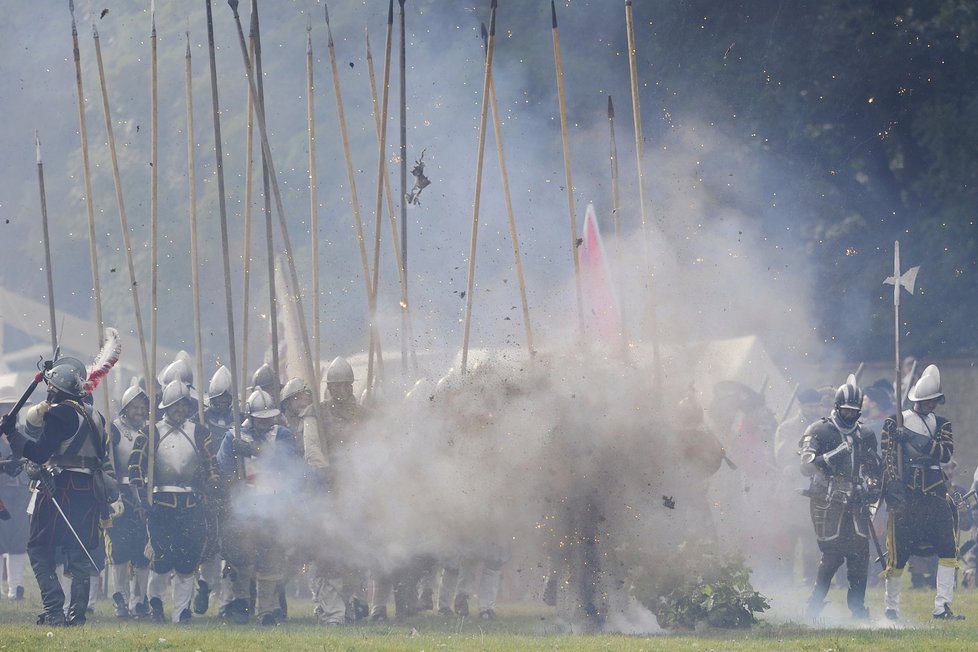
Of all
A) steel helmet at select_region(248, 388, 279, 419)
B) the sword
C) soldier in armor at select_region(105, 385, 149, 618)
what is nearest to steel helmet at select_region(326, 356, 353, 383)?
steel helmet at select_region(248, 388, 279, 419)

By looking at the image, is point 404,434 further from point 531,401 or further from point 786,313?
point 786,313

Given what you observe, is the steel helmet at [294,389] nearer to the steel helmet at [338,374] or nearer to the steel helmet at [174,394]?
the steel helmet at [338,374]

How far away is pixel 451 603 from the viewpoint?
17844 mm

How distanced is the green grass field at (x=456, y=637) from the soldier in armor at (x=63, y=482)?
0.39 meters

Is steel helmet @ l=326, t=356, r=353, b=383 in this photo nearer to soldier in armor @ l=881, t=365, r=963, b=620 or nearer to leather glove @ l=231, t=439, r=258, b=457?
leather glove @ l=231, t=439, r=258, b=457

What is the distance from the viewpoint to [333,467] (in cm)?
1662

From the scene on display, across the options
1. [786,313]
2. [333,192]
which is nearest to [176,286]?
[333,192]

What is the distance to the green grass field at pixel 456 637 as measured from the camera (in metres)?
13.6

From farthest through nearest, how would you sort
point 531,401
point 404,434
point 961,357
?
point 961,357 → point 404,434 → point 531,401

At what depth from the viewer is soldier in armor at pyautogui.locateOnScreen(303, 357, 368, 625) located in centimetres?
1641

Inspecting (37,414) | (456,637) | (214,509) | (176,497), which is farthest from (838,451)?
(37,414)

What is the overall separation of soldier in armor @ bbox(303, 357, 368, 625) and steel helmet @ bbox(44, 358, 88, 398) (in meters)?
2.41

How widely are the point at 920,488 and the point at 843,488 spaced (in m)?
1.25

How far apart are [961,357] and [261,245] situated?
1623 centimetres
